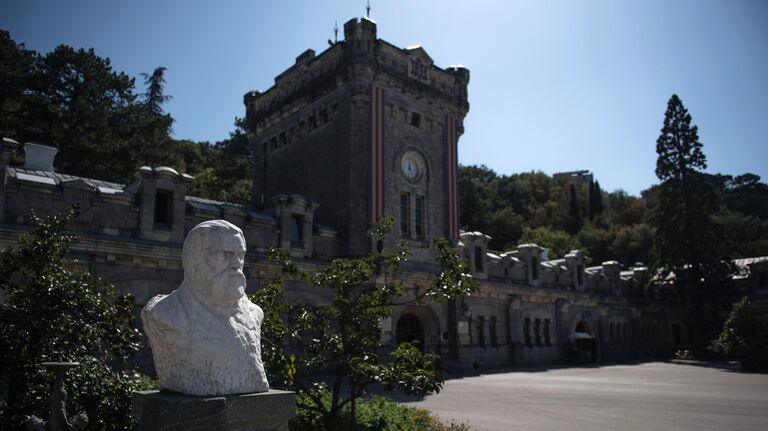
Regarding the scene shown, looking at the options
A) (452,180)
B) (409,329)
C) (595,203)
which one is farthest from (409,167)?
(595,203)

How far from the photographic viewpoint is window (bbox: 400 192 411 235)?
82.1 feet

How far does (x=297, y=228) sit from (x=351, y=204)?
263cm

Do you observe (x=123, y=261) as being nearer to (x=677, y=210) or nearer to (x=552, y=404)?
(x=552, y=404)

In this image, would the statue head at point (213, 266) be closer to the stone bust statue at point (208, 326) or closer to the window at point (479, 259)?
the stone bust statue at point (208, 326)

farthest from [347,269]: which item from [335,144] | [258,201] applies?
[258,201]

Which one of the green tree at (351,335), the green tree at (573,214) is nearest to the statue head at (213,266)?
the green tree at (351,335)

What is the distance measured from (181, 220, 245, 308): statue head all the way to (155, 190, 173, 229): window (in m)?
13.4

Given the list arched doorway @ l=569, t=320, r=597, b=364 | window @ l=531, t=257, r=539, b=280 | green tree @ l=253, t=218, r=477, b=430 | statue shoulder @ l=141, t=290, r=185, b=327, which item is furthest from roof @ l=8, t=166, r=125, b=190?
arched doorway @ l=569, t=320, r=597, b=364

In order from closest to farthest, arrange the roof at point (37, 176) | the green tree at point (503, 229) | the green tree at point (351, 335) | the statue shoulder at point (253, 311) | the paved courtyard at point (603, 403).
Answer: the statue shoulder at point (253, 311) < the green tree at point (351, 335) < the paved courtyard at point (603, 403) < the roof at point (37, 176) < the green tree at point (503, 229)

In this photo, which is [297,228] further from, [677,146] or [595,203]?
[595,203]

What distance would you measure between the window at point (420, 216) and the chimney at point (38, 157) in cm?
1440

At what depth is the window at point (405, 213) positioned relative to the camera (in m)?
25.0

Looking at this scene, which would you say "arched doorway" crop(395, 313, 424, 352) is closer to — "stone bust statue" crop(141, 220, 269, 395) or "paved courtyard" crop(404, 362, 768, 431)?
"paved courtyard" crop(404, 362, 768, 431)

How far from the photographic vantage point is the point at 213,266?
5.21 metres
